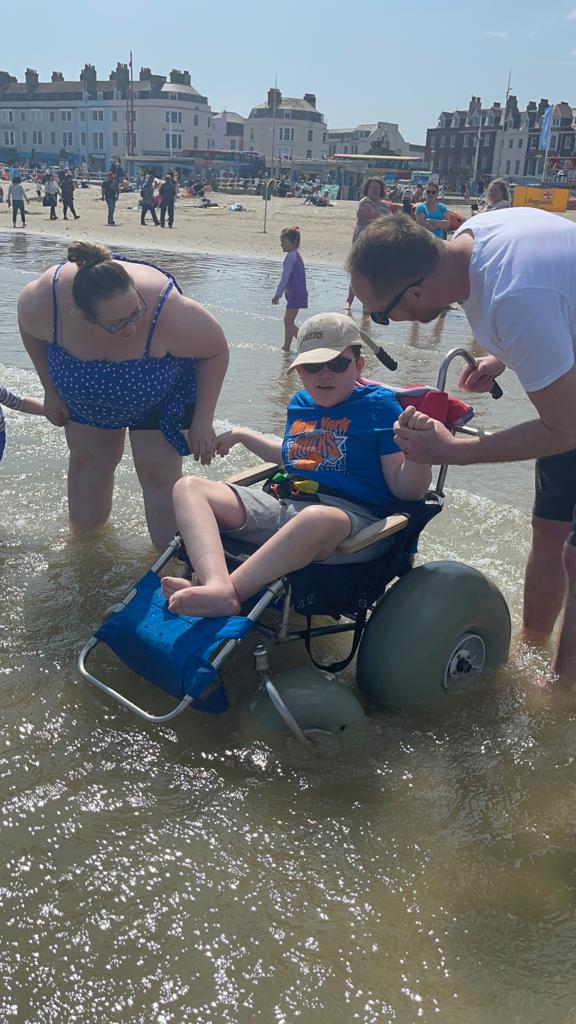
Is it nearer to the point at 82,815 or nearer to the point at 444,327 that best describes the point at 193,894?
the point at 82,815

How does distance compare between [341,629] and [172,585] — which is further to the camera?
[341,629]

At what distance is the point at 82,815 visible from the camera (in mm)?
2547

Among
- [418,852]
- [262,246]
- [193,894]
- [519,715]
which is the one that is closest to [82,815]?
[193,894]

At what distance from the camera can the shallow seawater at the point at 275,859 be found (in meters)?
2.02

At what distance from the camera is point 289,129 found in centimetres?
10456

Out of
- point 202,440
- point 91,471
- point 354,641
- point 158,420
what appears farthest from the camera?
point 91,471

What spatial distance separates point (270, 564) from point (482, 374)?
129 cm

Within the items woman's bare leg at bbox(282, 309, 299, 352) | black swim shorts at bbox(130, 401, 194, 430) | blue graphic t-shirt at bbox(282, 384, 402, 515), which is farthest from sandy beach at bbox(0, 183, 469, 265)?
blue graphic t-shirt at bbox(282, 384, 402, 515)

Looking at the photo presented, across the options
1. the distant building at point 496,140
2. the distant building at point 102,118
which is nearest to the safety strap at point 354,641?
the distant building at point 496,140

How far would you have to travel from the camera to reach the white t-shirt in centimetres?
246

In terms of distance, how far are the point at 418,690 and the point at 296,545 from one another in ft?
2.40

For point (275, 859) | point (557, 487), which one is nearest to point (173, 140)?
point (557, 487)

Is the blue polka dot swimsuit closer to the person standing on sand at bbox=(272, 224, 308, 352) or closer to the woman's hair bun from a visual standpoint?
the woman's hair bun

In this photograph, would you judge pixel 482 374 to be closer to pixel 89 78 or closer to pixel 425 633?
pixel 425 633
